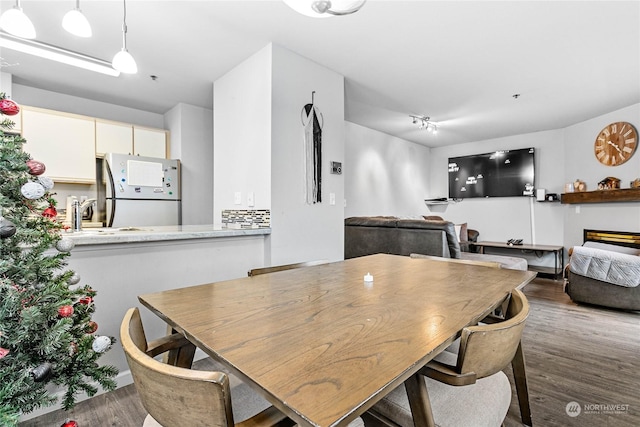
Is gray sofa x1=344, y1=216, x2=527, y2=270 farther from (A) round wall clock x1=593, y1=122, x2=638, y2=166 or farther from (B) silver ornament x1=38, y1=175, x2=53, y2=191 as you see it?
(B) silver ornament x1=38, y1=175, x2=53, y2=191

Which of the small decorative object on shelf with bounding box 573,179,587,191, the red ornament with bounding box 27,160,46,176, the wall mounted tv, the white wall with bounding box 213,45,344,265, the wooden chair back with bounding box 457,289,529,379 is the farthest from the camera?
the wall mounted tv

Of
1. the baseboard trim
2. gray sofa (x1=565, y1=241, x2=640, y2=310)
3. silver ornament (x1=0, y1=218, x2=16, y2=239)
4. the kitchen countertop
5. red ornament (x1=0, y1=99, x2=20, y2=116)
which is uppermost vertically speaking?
red ornament (x1=0, y1=99, x2=20, y2=116)

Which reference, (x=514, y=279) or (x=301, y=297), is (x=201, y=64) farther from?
(x=514, y=279)

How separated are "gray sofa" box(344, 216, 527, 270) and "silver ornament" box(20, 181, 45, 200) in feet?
11.5

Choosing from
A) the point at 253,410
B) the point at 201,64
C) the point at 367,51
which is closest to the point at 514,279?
the point at 253,410

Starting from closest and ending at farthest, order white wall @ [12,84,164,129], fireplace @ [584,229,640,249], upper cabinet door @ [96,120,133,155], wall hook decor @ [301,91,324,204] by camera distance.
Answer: wall hook decor @ [301,91,324,204] < white wall @ [12,84,164,129] < upper cabinet door @ [96,120,133,155] < fireplace @ [584,229,640,249]

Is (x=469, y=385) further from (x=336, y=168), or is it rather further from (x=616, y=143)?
(x=616, y=143)

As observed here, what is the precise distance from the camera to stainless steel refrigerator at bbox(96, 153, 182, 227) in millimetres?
3486

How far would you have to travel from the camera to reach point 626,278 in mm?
3217

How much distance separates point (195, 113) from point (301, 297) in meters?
3.76

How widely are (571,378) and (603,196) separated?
12.0 ft

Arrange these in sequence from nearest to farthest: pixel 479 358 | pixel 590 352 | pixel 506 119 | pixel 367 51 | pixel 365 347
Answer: pixel 365 347, pixel 479 358, pixel 590 352, pixel 367 51, pixel 506 119

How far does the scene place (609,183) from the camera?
14.8ft

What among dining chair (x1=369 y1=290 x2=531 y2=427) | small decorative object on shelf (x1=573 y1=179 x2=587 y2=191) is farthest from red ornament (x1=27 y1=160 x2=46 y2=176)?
small decorative object on shelf (x1=573 y1=179 x2=587 y2=191)
